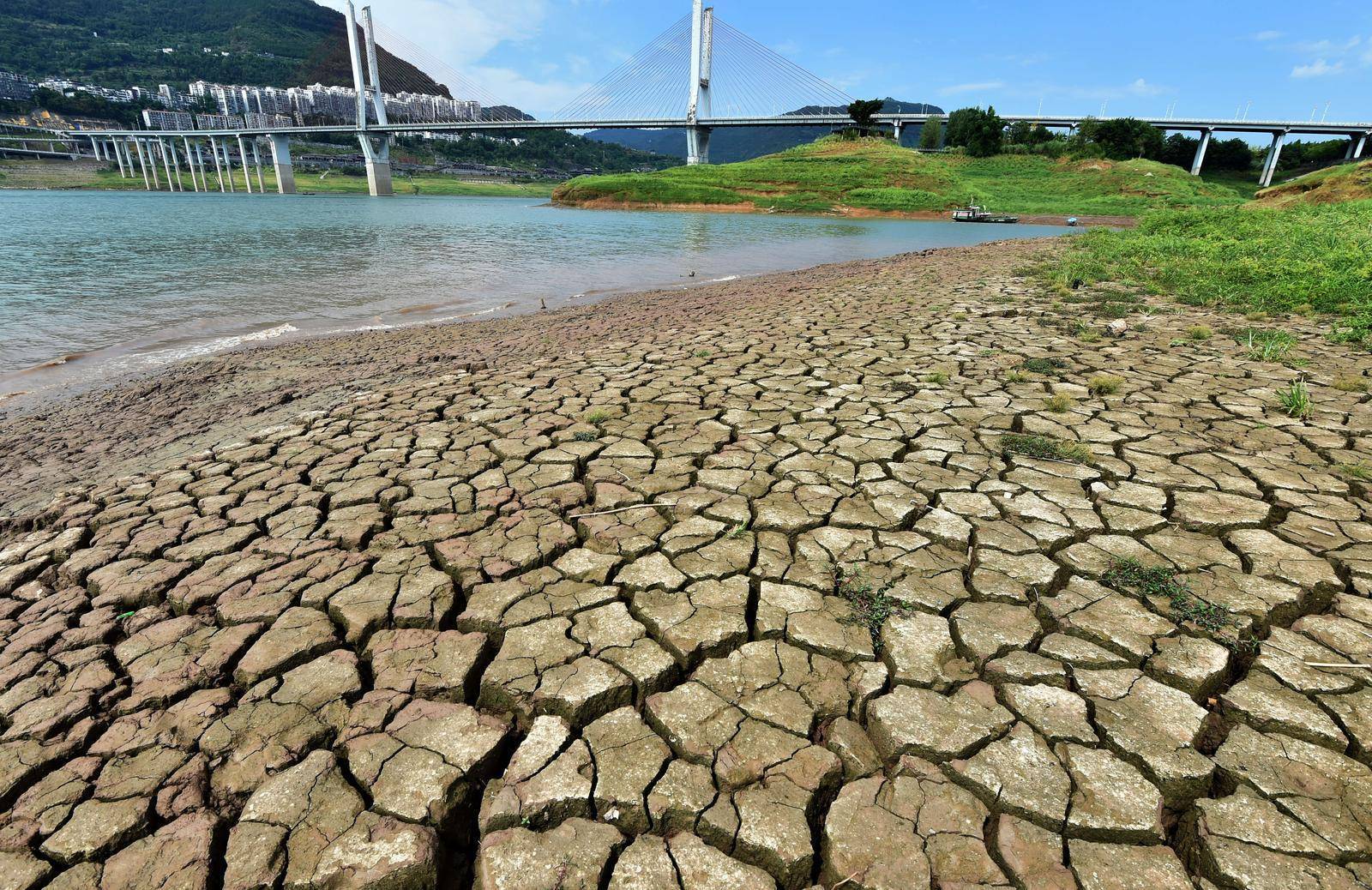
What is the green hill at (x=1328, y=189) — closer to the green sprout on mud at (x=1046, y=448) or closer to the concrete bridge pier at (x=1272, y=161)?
the green sprout on mud at (x=1046, y=448)

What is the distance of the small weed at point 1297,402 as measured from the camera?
Result: 3.56m

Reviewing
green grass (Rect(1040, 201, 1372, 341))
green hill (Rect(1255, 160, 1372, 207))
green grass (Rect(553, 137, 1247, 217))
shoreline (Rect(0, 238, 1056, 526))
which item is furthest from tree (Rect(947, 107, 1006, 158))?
shoreline (Rect(0, 238, 1056, 526))

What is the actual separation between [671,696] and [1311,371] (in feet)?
17.1

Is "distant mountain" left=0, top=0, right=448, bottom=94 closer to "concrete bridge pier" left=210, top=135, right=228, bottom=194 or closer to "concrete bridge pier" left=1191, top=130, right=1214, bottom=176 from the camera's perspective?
"concrete bridge pier" left=210, top=135, right=228, bottom=194

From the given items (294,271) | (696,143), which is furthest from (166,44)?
(294,271)

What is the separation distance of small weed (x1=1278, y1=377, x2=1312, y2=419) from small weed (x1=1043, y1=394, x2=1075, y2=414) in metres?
1.11

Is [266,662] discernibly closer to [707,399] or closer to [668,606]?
[668,606]

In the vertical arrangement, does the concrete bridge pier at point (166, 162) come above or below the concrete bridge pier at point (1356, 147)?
below

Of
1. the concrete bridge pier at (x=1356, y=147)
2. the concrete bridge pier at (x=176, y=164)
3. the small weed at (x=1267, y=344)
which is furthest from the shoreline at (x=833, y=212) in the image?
the concrete bridge pier at (x=176, y=164)

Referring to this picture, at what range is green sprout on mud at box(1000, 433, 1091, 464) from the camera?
3.16 metres

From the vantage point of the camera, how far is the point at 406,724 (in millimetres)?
1721

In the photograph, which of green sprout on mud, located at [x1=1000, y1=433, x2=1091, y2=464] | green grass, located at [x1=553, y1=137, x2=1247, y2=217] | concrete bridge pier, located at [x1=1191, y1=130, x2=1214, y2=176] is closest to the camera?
green sprout on mud, located at [x1=1000, y1=433, x2=1091, y2=464]

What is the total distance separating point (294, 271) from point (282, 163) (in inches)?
2647

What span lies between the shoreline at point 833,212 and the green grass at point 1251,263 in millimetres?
20913
